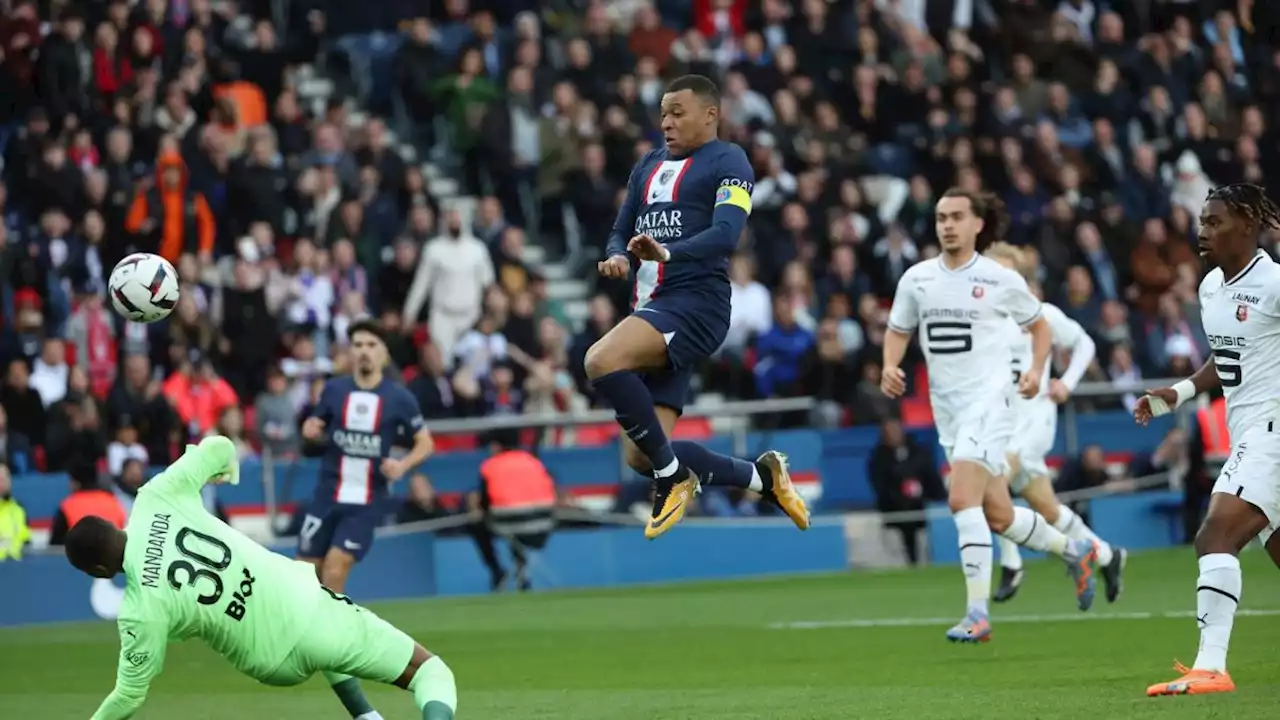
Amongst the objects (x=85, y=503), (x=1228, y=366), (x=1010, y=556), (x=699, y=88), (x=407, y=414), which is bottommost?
(x=1010, y=556)

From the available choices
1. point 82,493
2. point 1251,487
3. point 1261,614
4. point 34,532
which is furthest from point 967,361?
point 34,532

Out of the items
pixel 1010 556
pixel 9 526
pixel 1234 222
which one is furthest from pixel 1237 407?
pixel 9 526

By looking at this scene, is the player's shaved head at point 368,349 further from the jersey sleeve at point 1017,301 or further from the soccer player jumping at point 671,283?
the jersey sleeve at point 1017,301

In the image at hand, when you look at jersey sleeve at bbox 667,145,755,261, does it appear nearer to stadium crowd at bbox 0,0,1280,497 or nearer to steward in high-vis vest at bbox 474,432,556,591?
stadium crowd at bbox 0,0,1280,497

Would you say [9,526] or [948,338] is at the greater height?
[948,338]

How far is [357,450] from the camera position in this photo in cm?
1569

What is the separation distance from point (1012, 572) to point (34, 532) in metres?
9.20

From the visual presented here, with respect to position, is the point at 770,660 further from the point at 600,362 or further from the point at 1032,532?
the point at 600,362

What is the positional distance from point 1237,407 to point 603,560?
40.6 ft

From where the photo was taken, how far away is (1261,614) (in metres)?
13.4

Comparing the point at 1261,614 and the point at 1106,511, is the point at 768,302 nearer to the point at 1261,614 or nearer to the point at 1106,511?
the point at 1106,511

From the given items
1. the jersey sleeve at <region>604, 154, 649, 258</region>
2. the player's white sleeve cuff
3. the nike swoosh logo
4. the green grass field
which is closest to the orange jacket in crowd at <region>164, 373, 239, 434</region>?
the green grass field

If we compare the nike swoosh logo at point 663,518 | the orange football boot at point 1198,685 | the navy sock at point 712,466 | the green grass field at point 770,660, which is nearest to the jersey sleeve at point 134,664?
the green grass field at point 770,660

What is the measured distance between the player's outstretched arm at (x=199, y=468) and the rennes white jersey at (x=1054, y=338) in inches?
248
